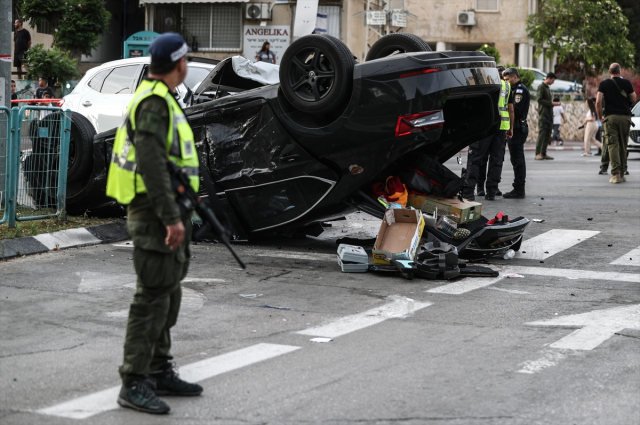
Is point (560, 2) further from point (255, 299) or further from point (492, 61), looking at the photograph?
point (255, 299)

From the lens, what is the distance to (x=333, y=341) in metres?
5.70

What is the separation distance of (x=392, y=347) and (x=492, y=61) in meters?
4.23

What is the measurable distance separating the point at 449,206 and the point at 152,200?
4.81m

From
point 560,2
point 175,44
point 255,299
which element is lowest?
point 255,299

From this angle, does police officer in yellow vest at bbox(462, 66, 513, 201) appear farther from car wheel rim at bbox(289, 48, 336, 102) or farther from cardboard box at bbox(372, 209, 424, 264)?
car wheel rim at bbox(289, 48, 336, 102)

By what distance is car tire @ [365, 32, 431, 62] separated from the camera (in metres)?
9.16

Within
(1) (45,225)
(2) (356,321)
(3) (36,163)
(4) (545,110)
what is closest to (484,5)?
(4) (545,110)

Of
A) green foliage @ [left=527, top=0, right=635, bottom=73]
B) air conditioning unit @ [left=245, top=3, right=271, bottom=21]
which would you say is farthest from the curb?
green foliage @ [left=527, top=0, right=635, bottom=73]

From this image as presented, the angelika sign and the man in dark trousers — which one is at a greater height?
Answer: the angelika sign

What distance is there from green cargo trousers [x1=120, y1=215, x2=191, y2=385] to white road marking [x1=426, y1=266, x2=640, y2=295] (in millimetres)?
3328

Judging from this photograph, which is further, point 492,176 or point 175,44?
point 492,176

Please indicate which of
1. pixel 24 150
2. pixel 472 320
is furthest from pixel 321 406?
pixel 24 150

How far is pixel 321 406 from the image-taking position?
4422mm

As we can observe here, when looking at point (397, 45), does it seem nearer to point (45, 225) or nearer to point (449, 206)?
point (449, 206)
